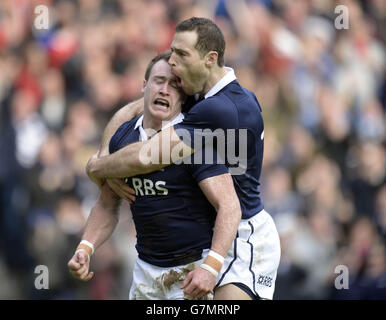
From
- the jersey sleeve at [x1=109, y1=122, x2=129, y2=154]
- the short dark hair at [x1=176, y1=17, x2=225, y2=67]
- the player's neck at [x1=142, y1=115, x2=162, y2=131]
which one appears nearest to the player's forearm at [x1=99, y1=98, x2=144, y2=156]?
the jersey sleeve at [x1=109, y1=122, x2=129, y2=154]

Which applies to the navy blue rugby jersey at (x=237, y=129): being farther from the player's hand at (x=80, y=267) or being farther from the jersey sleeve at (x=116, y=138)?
the player's hand at (x=80, y=267)

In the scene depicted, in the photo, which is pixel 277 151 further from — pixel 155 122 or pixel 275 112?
pixel 155 122

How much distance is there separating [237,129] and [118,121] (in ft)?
3.25

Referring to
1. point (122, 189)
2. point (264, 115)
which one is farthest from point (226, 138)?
point (264, 115)

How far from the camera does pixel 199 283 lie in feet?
13.7

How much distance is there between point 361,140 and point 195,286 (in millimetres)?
6079

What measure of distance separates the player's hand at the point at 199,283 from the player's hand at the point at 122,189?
72 centimetres

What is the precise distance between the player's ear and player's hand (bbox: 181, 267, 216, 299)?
4.01ft

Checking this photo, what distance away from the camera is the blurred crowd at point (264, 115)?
818cm

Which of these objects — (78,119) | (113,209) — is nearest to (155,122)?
(113,209)

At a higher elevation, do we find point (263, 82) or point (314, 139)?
point (263, 82)

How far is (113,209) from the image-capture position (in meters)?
5.14
